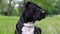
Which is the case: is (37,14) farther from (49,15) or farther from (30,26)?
(49,15)

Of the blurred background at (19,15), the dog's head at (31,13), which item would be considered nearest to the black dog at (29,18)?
the dog's head at (31,13)

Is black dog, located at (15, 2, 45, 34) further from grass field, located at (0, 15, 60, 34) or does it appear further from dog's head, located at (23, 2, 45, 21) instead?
grass field, located at (0, 15, 60, 34)

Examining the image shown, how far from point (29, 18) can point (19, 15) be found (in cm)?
31

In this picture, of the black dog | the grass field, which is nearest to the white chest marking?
the black dog

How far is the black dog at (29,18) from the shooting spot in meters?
2.20

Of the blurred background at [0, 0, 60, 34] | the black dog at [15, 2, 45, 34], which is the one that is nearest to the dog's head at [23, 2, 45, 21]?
the black dog at [15, 2, 45, 34]

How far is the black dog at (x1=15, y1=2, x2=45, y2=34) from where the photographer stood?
2.20 metres

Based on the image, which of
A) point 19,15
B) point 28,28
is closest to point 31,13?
point 28,28

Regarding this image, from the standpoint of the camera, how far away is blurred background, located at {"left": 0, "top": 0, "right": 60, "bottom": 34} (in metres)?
2.50

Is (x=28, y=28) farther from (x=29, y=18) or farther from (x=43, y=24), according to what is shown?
(x=43, y=24)

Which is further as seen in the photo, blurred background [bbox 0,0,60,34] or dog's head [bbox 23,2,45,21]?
blurred background [bbox 0,0,60,34]

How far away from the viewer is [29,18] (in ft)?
7.28

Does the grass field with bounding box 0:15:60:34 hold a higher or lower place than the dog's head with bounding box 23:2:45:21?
lower

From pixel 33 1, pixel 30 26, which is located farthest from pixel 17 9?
pixel 30 26
